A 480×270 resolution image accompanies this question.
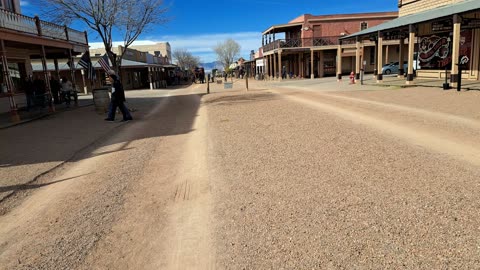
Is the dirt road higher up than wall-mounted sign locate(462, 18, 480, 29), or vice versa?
wall-mounted sign locate(462, 18, 480, 29)

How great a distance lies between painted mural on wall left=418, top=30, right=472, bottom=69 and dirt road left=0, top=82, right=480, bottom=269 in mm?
15055

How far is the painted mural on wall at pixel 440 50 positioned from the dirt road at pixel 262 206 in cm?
1506

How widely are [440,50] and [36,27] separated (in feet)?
73.2

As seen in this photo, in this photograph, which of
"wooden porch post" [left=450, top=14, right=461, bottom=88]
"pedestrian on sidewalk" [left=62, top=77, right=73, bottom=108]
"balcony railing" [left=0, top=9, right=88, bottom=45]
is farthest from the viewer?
"pedestrian on sidewalk" [left=62, top=77, right=73, bottom=108]

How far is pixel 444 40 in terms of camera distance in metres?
22.3

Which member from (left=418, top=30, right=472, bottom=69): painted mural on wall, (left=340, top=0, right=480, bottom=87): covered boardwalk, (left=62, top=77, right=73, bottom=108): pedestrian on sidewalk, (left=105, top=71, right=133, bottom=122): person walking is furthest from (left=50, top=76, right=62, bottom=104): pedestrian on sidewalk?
(left=418, top=30, right=472, bottom=69): painted mural on wall

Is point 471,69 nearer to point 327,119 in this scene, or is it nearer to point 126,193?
point 327,119

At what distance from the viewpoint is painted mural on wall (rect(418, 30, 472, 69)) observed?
812 inches

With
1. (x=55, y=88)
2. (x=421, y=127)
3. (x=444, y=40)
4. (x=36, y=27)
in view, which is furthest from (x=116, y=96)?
(x=444, y=40)

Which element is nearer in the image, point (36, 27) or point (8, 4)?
point (36, 27)

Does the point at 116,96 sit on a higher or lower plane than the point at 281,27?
lower

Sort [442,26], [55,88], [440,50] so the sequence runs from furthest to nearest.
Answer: [440,50]
[442,26]
[55,88]

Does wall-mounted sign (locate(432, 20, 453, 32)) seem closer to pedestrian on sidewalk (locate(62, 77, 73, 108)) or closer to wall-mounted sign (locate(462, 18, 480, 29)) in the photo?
wall-mounted sign (locate(462, 18, 480, 29))

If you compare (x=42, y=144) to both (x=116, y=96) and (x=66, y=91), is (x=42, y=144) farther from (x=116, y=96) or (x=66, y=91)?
(x=66, y=91)
